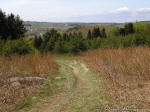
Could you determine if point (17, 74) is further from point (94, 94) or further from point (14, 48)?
point (14, 48)

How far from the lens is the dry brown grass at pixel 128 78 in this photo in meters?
3.68

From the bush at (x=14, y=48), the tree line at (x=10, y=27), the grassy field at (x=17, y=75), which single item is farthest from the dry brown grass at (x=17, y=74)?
the tree line at (x=10, y=27)

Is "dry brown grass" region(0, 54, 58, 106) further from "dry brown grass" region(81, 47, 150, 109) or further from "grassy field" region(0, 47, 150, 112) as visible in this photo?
"dry brown grass" region(81, 47, 150, 109)

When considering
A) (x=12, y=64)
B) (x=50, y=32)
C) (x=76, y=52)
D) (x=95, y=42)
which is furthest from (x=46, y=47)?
(x=12, y=64)

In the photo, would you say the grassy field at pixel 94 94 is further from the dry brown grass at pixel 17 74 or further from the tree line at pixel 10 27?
the tree line at pixel 10 27

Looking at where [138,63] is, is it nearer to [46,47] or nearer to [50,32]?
[46,47]

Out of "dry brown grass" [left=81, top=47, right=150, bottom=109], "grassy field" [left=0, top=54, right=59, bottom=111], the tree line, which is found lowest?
"grassy field" [left=0, top=54, right=59, bottom=111]

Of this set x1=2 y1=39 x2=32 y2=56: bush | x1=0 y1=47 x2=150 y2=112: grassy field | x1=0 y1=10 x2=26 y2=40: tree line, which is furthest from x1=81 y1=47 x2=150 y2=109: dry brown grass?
x1=0 y1=10 x2=26 y2=40: tree line

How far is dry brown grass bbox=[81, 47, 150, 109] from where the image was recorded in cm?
368

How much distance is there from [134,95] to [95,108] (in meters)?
1.06

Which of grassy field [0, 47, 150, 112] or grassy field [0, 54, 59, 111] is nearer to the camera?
grassy field [0, 47, 150, 112]

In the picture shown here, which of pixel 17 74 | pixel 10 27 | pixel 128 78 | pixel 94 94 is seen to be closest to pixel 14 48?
pixel 10 27

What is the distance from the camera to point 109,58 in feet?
24.8

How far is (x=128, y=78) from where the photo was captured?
5.46 m
